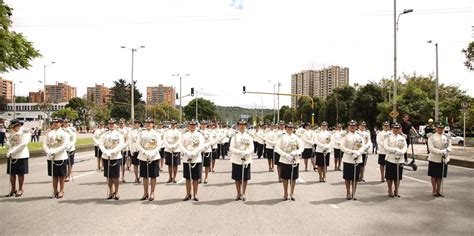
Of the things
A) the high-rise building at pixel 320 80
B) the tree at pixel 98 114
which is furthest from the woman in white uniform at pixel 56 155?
the high-rise building at pixel 320 80

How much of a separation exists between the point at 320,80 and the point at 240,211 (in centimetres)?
10836

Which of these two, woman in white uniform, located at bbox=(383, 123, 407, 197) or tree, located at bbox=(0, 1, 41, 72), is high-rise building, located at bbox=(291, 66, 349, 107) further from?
woman in white uniform, located at bbox=(383, 123, 407, 197)

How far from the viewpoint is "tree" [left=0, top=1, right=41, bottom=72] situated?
20609mm

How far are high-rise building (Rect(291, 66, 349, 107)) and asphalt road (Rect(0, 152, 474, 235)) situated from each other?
312 feet

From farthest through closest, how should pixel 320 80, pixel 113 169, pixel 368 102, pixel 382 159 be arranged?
pixel 320 80, pixel 368 102, pixel 382 159, pixel 113 169

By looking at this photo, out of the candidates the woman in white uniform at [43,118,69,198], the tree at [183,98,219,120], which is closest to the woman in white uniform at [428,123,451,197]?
the woman in white uniform at [43,118,69,198]

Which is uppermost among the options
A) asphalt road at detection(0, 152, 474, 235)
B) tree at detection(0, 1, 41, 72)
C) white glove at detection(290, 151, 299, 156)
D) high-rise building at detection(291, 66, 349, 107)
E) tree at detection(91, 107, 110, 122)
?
high-rise building at detection(291, 66, 349, 107)

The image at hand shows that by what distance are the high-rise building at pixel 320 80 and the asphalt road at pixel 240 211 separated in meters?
95.2

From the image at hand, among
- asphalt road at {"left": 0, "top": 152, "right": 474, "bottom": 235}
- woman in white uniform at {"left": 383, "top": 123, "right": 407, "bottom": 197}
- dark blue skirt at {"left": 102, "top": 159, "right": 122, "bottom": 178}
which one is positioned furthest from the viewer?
woman in white uniform at {"left": 383, "top": 123, "right": 407, "bottom": 197}

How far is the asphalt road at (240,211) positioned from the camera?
23.3 feet

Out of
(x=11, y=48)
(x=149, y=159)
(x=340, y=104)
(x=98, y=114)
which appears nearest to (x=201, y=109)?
(x=98, y=114)

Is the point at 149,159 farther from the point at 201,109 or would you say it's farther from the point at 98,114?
the point at 201,109

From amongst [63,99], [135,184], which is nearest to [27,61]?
[135,184]

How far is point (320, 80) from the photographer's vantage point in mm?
113438
